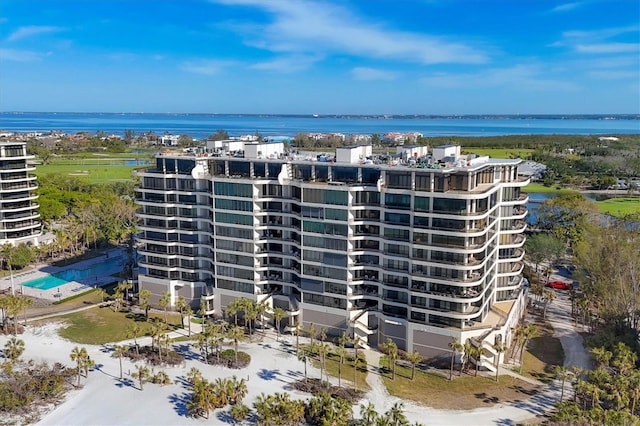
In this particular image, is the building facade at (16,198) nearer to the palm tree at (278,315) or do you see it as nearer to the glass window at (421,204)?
the palm tree at (278,315)

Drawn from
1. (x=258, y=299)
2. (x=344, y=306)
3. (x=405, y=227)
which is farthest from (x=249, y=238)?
(x=405, y=227)

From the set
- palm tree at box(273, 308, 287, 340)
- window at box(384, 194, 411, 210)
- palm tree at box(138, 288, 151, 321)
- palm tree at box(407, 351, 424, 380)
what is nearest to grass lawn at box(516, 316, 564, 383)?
palm tree at box(407, 351, 424, 380)

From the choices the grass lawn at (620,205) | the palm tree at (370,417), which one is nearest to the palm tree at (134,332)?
the palm tree at (370,417)

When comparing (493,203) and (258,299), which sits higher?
(493,203)

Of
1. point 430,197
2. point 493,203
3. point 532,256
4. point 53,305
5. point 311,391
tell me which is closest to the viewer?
point 311,391

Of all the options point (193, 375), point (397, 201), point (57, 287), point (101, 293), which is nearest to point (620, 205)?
point (397, 201)

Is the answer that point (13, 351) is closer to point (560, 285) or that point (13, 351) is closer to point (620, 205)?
point (560, 285)

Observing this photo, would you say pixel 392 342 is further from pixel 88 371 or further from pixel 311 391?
pixel 88 371

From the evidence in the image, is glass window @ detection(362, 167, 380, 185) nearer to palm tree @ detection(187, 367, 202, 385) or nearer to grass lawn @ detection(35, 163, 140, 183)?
palm tree @ detection(187, 367, 202, 385)
